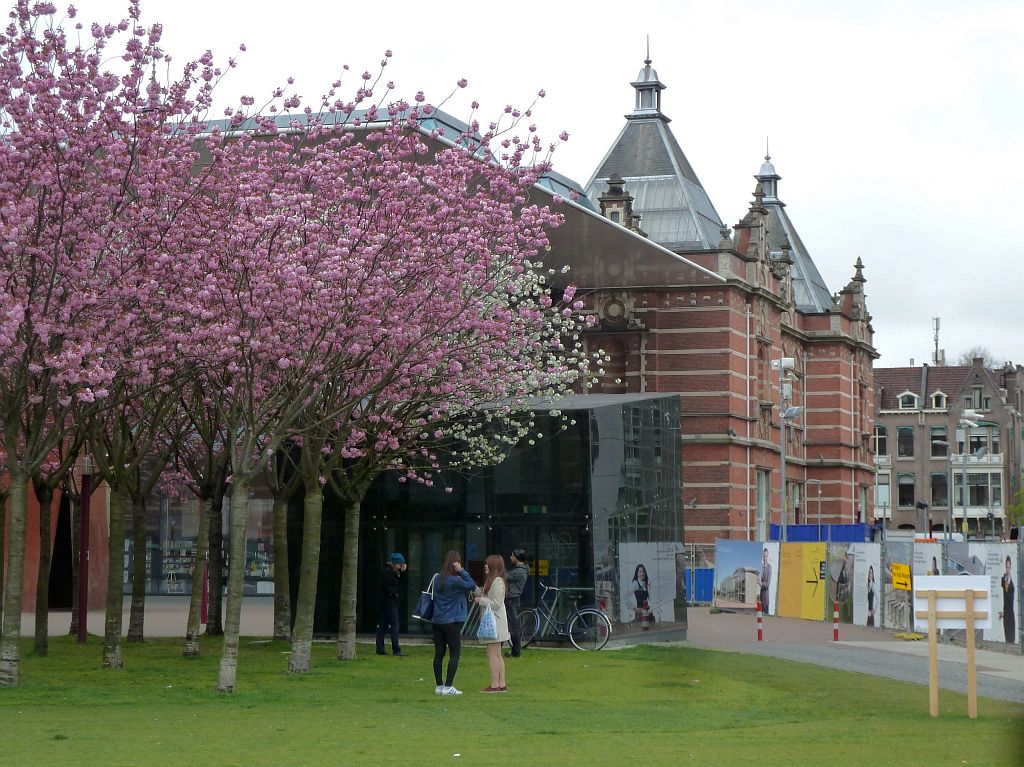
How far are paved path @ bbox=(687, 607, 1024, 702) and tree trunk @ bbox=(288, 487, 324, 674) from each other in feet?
22.7

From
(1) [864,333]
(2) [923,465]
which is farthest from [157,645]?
(2) [923,465]

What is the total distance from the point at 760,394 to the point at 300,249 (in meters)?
40.8

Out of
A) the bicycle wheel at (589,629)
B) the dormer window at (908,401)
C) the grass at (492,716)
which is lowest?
the grass at (492,716)

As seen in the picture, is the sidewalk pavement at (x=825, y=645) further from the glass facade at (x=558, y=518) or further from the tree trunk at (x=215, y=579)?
the glass facade at (x=558, y=518)

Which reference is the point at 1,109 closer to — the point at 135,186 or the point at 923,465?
the point at 135,186

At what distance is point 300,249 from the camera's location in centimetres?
1811

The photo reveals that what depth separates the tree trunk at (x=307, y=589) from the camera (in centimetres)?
1998

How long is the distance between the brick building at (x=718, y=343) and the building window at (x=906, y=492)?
38.4 metres

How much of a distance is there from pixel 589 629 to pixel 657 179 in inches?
1415

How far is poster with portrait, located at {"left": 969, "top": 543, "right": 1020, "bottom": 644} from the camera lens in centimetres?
2495

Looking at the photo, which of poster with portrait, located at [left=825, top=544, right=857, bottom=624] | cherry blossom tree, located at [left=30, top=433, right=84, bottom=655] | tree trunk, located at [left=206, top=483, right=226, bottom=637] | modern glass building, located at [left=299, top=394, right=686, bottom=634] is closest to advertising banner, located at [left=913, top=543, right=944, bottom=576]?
poster with portrait, located at [left=825, top=544, right=857, bottom=624]

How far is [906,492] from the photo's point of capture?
104688mm

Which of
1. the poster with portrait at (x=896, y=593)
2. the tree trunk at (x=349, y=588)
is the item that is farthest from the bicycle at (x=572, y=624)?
the poster with portrait at (x=896, y=593)

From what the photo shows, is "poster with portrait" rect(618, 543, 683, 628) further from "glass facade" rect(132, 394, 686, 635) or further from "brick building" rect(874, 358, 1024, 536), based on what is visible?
"brick building" rect(874, 358, 1024, 536)
